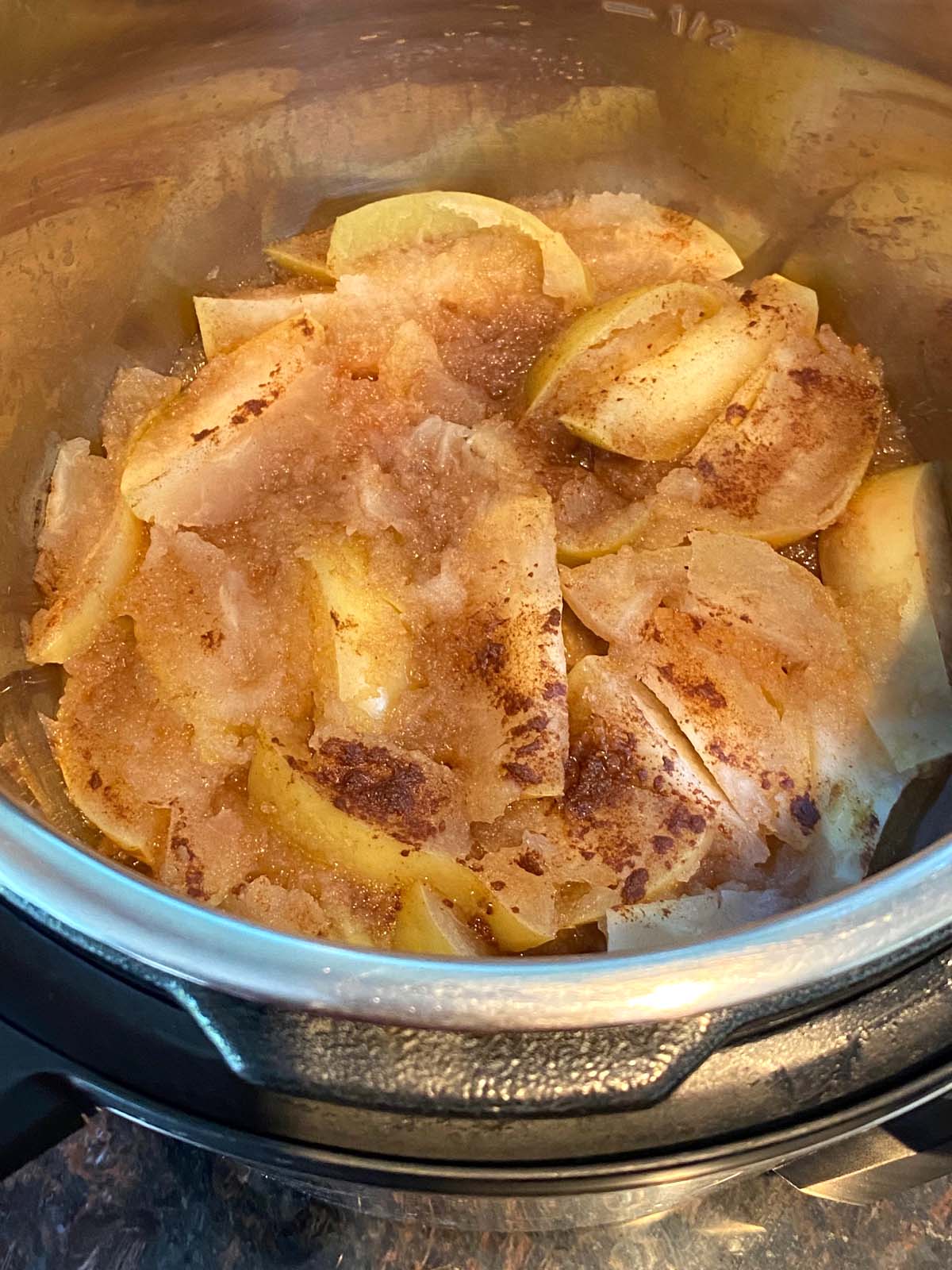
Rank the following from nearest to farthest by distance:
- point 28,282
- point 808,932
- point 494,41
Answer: point 808,932, point 28,282, point 494,41

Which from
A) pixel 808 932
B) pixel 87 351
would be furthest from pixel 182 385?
pixel 808 932

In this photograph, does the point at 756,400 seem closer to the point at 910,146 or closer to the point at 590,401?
the point at 590,401

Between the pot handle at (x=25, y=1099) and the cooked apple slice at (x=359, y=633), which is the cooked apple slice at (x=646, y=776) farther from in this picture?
the pot handle at (x=25, y=1099)

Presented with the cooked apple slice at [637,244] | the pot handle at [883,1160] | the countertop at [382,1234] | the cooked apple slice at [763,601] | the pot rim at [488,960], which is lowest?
the countertop at [382,1234]

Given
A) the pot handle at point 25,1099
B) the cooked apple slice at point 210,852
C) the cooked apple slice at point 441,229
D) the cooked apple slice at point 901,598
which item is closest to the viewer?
the pot handle at point 25,1099

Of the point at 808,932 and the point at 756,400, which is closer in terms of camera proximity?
the point at 808,932

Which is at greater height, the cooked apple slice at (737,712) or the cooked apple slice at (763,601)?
the cooked apple slice at (763,601)

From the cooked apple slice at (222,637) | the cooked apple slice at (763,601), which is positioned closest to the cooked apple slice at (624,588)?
the cooked apple slice at (763,601)
